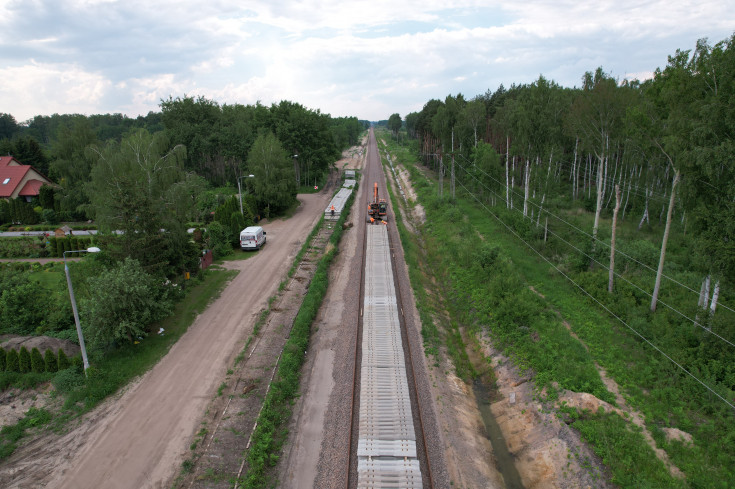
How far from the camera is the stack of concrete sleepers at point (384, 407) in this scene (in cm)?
1134

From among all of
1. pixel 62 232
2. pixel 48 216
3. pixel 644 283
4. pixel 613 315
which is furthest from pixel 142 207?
pixel 48 216

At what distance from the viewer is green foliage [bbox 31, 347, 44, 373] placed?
1675 centimetres

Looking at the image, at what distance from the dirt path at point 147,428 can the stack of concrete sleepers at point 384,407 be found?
20.3 feet

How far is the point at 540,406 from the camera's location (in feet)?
48.3

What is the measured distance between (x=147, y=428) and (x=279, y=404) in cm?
470

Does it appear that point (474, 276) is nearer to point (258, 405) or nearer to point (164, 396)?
point (258, 405)

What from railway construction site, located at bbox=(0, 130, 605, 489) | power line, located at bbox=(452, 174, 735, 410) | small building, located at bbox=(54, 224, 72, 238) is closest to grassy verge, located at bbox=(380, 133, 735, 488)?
power line, located at bbox=(452, 174, 735, 410)

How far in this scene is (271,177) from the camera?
44344mm

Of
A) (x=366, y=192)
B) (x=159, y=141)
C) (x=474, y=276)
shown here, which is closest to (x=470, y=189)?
(x=366, y=192)

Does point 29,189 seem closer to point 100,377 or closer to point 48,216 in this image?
point 48,216

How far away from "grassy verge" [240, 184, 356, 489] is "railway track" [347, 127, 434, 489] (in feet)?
8.41

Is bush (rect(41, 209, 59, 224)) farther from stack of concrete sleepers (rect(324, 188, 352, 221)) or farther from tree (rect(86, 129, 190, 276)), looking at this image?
stack of concrete sleepers (rect(324, 188, 352, 221))

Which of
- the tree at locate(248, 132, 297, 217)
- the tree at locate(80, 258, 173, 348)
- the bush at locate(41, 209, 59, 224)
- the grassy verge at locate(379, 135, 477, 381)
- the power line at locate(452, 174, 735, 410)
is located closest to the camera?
the power line at locate(452, 174, 735, 410)

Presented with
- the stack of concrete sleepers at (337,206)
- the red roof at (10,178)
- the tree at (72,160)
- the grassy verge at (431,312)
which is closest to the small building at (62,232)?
the tree at (72,160)
